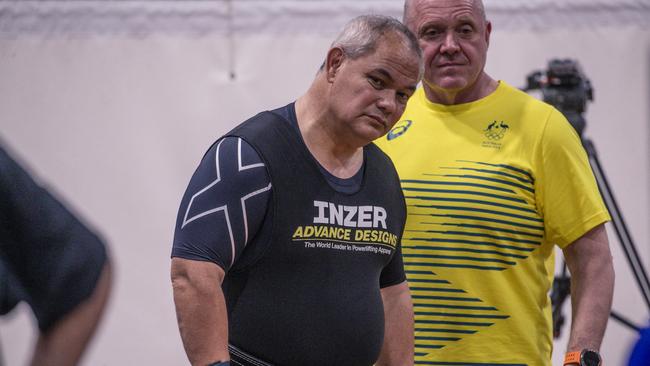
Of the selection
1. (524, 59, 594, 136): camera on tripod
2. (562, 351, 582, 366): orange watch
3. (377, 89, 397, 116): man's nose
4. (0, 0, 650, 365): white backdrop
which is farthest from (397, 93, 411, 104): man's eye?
(0, 0, 650, 365): white backdrop

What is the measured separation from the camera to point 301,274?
2.11 m

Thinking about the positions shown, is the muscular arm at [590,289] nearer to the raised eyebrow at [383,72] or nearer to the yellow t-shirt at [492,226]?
the yellow t-shirt at [492,226]

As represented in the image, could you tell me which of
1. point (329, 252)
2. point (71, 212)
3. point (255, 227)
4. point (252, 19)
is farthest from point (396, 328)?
point (252, 19)

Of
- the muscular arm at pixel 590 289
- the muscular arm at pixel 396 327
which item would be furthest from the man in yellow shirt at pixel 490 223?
the muscular arm at pixel 396 327

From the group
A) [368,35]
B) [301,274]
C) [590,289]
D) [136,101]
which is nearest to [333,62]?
[368,35]

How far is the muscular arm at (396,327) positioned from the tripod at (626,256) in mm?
1318

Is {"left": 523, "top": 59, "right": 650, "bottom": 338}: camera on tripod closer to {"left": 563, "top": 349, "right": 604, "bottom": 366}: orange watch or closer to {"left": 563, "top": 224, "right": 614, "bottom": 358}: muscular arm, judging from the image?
{"left": 563, "top": 224, "right": 614, "bottom": 358}: muscular arm

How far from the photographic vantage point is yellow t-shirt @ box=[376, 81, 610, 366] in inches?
99.8

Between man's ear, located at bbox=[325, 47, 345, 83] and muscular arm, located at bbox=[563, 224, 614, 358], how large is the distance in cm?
77

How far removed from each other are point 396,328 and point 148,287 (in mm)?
1417

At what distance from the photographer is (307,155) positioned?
216 centimetres

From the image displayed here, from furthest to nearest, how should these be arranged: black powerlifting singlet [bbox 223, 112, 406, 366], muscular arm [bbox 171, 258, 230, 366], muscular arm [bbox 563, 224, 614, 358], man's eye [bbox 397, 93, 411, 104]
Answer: muscular arm [bbox 563, 224, 614, 358] → man's eye [bbox 397, 93, 411, 104] → black powerlifting singlet [bbox 223, 112, 406, 366] → muscular arm [bbox 171, 258, 230, 366]

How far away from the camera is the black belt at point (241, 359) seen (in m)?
2.11

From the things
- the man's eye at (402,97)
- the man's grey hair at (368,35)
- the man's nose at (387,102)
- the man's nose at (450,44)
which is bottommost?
the man's nose at (387,102)
